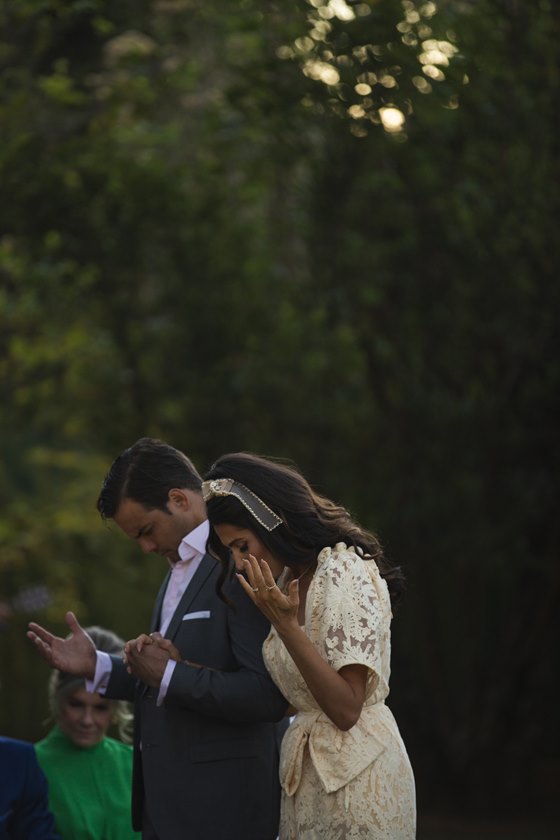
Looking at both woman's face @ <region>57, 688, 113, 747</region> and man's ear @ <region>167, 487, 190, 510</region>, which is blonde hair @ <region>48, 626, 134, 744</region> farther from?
man's ear @ <region>167, 487, 190, 510</region>

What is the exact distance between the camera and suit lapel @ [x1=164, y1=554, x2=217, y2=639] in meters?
3.52

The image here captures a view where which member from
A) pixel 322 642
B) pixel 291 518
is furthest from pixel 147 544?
pixel 322 642

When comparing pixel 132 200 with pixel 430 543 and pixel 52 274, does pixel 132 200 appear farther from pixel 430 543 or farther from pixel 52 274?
pixel 430 543

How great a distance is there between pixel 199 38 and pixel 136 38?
3.81 feet

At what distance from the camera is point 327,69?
309 inches

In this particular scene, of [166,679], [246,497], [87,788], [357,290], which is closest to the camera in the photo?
[246,497]

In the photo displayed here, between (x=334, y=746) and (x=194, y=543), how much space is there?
784 mm

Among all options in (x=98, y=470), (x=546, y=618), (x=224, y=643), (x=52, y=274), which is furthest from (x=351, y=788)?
(x=98, y=470)

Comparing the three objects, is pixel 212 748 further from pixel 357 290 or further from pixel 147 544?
pixel 357 290

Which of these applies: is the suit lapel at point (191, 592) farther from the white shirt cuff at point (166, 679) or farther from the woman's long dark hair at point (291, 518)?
the woman's long dark hair at point (291, 518)

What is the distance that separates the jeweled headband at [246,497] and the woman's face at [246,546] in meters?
0.05

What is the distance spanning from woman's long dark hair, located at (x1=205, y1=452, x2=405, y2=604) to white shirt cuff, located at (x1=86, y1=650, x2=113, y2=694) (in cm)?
74

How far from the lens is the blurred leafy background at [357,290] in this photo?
26.0 feet

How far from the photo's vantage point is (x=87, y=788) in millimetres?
4312
